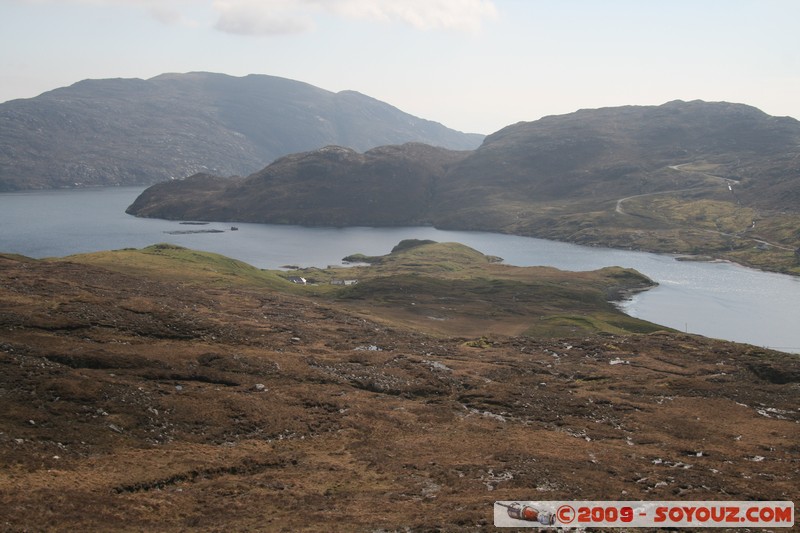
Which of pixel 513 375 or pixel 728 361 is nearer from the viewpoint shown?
pixel 513 375

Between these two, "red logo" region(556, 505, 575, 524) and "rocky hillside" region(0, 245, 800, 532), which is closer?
"red logo" region(556, 505, 575, 524)

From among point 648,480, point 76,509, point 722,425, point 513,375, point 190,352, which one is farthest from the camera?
point 513,375

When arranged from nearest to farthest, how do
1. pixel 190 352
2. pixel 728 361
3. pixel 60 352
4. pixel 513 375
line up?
pixel 60 352, pixel 190 352, pixel 513 375, pixel 728 361

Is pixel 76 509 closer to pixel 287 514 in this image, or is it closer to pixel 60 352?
pixel 287 514

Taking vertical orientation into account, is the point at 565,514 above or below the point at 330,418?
above

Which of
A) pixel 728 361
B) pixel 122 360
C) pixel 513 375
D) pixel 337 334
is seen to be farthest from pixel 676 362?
pixel 122 360

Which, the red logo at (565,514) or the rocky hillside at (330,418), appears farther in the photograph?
the rocky hillside at (330,418)

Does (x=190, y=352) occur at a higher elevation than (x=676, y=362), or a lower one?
higher

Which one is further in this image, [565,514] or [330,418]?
[330,418]
